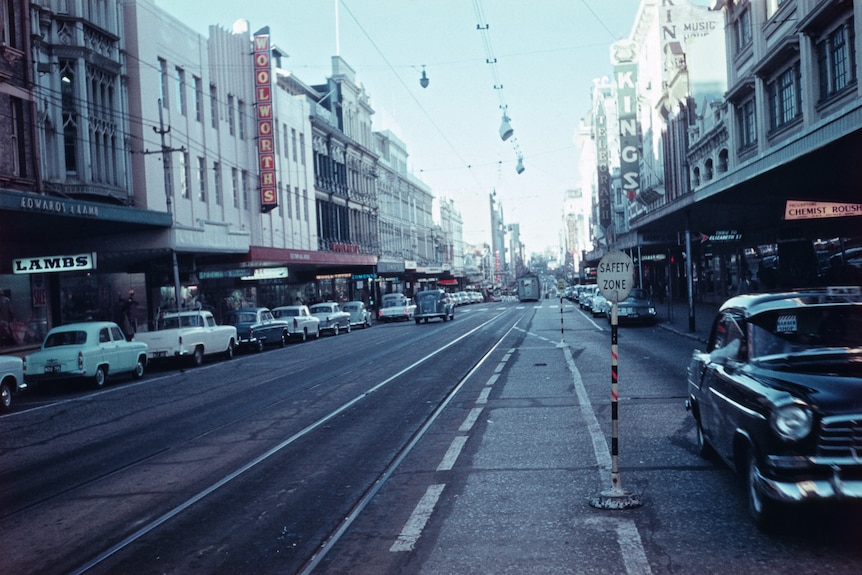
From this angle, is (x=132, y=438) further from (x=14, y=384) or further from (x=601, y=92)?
(x=601, y=92)

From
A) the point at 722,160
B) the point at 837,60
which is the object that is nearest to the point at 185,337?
the point at 837,60

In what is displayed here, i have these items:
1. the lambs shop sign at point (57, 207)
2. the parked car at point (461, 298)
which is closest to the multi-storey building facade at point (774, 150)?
the lambs shop sign at point (57, 207)

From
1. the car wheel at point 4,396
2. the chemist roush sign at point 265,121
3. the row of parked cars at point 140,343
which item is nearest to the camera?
the car wheel at point 4,396

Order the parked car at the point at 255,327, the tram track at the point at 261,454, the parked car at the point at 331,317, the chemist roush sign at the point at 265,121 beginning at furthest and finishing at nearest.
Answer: the chemist roush sign at the point at 265,121, the parked car at the point at 331,317, the parked car at the point at 255,327, the tram track at the point at 261,454

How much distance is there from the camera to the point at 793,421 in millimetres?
5684

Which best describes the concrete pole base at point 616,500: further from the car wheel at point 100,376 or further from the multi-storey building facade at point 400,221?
the multi-storey building facade at point 400,221

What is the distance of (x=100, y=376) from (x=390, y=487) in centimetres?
1441

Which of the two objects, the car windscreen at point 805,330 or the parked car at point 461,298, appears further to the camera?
the parked car at point 461,298

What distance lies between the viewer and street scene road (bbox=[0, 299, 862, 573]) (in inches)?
236

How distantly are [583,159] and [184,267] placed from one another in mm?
120902

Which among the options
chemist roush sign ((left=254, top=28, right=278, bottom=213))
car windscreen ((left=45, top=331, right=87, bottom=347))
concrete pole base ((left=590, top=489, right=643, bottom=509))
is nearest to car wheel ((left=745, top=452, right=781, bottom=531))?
concrete pole base ((left=590, top=489, right=643, bottom=509))

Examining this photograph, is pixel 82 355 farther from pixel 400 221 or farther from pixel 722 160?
pixel 400 221

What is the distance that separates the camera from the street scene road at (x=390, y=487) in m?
6.00

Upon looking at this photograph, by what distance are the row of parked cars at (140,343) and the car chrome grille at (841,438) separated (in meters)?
15.6
